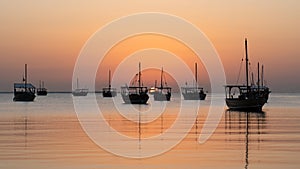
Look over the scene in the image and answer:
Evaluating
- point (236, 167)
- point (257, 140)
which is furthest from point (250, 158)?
point (257, 140)

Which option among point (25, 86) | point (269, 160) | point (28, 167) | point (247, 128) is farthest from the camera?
point (25, 86)

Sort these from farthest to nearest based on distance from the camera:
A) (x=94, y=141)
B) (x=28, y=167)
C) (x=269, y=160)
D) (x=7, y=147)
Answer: (x=94, y=141), (x=7, y=147), (x=269, y=160), (x=28, y=167)

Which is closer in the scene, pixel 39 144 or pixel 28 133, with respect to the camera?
pixel 39 144

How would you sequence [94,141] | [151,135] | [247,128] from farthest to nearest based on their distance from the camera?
[247,128]
[151,135]
[94,141]

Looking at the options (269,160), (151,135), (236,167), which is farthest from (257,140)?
(236,167)

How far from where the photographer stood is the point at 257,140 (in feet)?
155

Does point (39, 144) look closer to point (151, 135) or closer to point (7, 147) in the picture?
point (7, 147)

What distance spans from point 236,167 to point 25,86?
138m

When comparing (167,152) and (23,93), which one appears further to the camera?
(23,93)

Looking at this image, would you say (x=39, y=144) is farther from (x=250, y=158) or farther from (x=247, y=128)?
(x=247, y=128)

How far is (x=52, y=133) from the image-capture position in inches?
2088

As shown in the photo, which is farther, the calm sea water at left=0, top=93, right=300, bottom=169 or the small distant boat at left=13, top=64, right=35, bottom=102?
the small distant boat at left=13, top=64, right=35, bottom=102

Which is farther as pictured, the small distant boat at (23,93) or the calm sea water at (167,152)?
the small distant boat at (23,93)

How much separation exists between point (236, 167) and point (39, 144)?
648 inches
